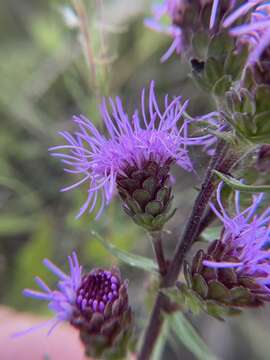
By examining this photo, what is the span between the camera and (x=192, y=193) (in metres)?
2.14

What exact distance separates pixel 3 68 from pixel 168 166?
6.22ft

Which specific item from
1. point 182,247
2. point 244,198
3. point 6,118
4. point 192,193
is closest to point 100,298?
point 182,247

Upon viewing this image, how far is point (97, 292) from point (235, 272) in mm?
257

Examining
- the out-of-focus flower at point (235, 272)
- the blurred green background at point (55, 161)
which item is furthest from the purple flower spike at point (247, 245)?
the blurred green background at point (55, 161)

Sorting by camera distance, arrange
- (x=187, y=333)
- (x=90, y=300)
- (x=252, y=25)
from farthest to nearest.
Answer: (x=187, y=333) → (x=90, y=300) → (x=252, y=25)

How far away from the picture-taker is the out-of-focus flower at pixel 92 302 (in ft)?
3.12

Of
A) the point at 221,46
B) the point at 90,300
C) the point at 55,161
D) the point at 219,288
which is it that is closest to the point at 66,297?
the point at 90,300

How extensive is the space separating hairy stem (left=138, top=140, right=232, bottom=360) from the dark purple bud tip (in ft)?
0.39

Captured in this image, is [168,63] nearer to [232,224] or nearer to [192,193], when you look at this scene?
[192,193]

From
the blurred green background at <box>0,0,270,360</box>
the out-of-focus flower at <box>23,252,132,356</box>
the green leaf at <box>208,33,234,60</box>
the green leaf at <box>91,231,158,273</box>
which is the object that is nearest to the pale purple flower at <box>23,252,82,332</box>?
the out-of-focus flower at <box>23,252,132,356</box>

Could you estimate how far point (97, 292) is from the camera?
37.7 inches

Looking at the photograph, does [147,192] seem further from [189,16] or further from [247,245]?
[189,16]

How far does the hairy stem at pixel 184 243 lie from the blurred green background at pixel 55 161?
0.49 m

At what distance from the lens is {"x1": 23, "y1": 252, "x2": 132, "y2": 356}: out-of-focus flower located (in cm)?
95
